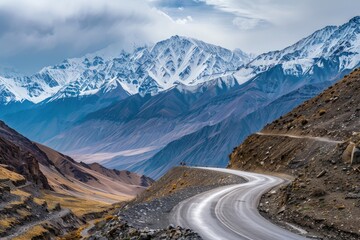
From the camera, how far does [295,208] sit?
36312 mm

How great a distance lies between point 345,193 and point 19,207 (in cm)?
7064

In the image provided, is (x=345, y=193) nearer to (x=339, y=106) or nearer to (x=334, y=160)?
(x=334, y=160)

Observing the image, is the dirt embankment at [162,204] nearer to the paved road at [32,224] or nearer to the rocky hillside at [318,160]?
the rocky hillside at [318,160]

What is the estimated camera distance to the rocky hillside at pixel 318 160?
109 feet

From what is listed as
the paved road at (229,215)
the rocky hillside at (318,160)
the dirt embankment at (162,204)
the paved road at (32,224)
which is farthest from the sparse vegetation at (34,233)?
the paved road at (229,215)

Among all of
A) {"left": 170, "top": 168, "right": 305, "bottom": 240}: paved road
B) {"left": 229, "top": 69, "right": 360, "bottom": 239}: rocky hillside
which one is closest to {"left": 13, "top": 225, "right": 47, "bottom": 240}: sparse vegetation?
{"left": 229, "top": 69, "right": 360, "bottom": 239}: rocky hillside

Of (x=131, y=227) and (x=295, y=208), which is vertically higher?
(x=131, y=227)

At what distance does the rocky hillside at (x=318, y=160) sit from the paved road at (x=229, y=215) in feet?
6.79

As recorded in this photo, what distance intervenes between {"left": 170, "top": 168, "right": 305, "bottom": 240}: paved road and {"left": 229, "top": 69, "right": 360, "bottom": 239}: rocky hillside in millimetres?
2068

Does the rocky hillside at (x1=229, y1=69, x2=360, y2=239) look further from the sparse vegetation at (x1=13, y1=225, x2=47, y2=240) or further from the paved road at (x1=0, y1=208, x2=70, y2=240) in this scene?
the paved road at (x1=0, y1=208, x2=70, y2=240)

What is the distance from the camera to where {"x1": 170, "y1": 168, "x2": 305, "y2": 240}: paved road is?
29984mm

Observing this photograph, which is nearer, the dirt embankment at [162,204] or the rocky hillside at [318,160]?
the dirt embankment at [162,204]

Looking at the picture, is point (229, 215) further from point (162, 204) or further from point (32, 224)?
point (32, 224)

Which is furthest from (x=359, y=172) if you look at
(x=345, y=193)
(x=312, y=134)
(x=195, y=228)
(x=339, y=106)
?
(x=339, y=106)
